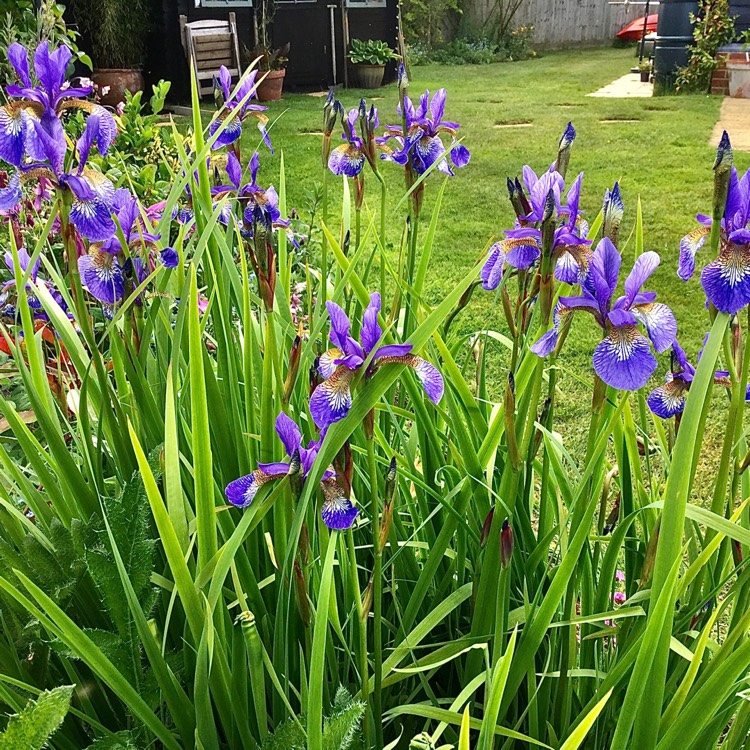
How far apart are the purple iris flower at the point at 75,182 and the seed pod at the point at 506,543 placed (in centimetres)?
59

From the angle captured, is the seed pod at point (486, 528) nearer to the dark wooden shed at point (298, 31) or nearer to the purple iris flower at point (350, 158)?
the purple iris flower at point (350, 158)

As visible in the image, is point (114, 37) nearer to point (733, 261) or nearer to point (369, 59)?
point (369, 59)

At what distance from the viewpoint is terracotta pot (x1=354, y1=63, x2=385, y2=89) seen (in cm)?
1065

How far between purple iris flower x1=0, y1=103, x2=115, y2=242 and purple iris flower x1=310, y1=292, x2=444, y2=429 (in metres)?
0.37

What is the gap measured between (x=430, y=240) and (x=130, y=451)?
60 centimetres

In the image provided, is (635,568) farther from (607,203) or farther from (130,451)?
(130,451)

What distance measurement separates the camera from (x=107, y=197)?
3.10ft

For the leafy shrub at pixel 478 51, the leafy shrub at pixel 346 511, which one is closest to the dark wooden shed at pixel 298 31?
the leafy shrub at pixel 478 51

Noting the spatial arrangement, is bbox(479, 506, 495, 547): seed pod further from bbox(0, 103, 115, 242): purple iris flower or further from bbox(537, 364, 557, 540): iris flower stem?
bbox(0, 103, 115, 242): purple iris flower

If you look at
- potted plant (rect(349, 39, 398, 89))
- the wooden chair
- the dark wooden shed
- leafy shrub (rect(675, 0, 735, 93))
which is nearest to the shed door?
the dark wooden shed

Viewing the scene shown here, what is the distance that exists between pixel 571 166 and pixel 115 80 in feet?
18.2

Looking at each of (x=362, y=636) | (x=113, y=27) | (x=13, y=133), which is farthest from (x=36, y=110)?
(x=113, y=27)

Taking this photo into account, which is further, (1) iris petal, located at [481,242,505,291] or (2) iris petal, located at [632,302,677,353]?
(1) iris petal, located at [481,242,505,291]

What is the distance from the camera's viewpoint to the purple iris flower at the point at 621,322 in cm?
72
